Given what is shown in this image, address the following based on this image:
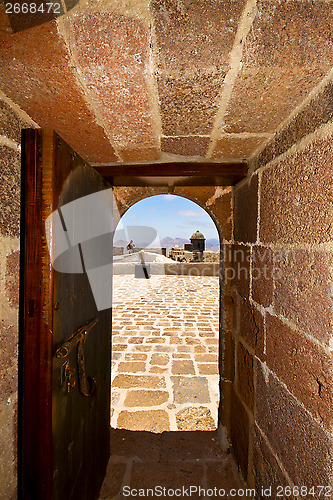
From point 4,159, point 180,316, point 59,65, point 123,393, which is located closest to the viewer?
point 59,65

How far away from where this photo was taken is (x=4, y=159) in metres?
0.96

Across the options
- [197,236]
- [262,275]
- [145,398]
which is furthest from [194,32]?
[197,236]

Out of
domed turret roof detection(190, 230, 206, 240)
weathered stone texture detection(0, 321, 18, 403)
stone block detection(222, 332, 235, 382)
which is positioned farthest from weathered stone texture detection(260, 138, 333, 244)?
domed turret roof detection(190, 230, 206, 240)

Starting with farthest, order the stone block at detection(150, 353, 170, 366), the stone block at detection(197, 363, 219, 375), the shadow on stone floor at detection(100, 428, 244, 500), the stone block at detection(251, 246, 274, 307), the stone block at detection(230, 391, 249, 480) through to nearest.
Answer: the stone block at detection(150, 353, 170, 366)
the stone block at detection(197, 363, 219, 375)
the shadow on stone floor at detection(100, 428, 244, 500)
the stone block at detection(230, 391, 249, 480)
the stone block at detection(251, 246, 274, 307)

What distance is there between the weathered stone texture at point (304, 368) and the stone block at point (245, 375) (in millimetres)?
395

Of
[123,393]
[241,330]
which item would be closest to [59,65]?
[241,330]

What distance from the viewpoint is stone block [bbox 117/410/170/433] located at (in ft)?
7.82

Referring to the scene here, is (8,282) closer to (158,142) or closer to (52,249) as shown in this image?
(52,249)

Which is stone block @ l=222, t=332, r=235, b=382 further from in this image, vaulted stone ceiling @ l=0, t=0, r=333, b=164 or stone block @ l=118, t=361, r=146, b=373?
stone block @ l=118, t=361, r=146, b=373

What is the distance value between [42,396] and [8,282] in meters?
0.48

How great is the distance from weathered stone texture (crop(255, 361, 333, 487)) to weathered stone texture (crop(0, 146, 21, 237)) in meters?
1.38

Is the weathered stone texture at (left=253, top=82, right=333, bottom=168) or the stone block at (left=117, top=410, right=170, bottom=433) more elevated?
the weathered stone texture at (left=253, top=82, right=333, bottom=168)

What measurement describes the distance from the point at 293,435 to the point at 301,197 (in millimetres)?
987

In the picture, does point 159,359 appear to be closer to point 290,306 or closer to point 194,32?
point 290,306
